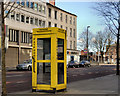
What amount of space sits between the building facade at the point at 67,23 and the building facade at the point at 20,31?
15.3 feet

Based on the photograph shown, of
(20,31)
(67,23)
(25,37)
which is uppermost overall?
(67,23)

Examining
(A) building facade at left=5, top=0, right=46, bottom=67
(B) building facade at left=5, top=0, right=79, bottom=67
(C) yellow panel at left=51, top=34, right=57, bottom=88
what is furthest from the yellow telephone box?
(A) building facade at left=5, top=0, right=46, bottom=67

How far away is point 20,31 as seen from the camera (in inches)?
1698

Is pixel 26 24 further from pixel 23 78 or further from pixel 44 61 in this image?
pixel 44 61

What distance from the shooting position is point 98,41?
7788 cm

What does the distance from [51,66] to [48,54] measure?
0.61 metres

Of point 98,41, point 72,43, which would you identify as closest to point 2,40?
point 72,43

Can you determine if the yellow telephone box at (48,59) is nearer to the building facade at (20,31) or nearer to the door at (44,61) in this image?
the door at (44,61)

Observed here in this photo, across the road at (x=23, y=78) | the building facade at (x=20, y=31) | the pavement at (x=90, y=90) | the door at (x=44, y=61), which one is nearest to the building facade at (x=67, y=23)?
the building facade at (x=20, y=31)

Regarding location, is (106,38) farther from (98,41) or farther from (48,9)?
(48,9)

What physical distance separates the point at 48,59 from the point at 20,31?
112ft

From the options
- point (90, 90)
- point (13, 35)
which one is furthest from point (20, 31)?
point (90, 90)

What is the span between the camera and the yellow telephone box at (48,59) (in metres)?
9.47

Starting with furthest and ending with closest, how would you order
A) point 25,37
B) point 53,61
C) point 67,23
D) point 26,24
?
point 67,23 < point 26,24 < point 25,37 < point 53,61
